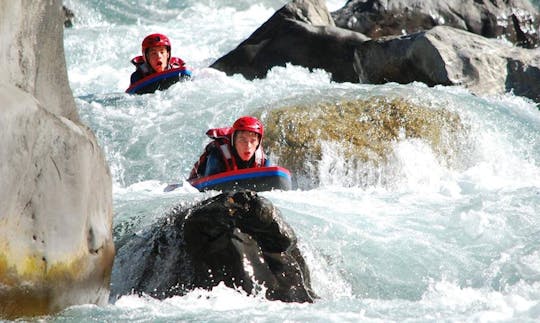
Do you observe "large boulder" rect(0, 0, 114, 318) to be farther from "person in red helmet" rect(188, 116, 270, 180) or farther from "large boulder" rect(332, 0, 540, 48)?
"large boulder" rect(332, 0, 540, 48)

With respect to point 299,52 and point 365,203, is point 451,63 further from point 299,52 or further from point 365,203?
point 365,203

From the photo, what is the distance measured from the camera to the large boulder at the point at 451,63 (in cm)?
1284

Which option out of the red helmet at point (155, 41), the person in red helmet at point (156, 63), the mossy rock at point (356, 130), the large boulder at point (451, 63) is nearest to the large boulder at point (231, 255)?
the mossy rock at point (356, 130)

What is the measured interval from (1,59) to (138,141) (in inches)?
248

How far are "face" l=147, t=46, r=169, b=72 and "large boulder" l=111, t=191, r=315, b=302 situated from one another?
681cm

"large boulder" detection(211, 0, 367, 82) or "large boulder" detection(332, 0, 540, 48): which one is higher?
"large boulder" detection(332, 0, 540, 48)

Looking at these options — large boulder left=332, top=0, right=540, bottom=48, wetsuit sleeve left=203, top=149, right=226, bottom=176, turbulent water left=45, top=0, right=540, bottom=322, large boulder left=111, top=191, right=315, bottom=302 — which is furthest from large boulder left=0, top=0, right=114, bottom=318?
large boulder left=332, top=0, right=540, bottom=48

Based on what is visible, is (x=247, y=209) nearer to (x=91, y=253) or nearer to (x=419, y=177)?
(x=91, y=253)

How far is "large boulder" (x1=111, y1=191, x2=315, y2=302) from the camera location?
19.2 feet

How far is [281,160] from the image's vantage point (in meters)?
10.3

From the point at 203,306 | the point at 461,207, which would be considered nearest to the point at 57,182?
the point at 203,306

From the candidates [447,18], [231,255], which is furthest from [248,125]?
[447,18]

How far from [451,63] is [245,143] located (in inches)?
199

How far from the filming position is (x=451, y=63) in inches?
506
